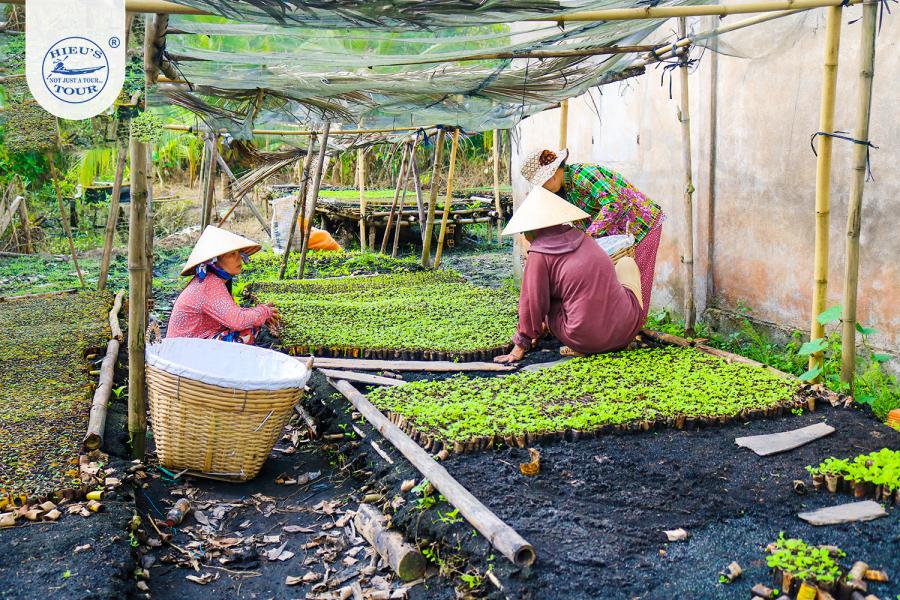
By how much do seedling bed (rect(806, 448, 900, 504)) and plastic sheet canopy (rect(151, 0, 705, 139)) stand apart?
2.50 meters

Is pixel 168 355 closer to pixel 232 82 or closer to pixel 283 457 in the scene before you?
pixel 283 457

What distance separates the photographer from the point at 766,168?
6.01 metres

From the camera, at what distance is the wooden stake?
3.25 meters

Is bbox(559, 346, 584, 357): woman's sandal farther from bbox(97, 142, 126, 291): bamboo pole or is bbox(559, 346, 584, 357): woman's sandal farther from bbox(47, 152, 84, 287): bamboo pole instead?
bbox(47, 152, 84, 287): bamboo pole

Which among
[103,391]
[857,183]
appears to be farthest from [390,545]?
[857,183]

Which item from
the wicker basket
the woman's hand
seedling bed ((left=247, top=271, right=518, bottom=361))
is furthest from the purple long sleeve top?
the wicker basket

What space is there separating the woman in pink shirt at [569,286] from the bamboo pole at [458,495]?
1534 mm

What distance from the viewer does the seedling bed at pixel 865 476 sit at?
10.7 ft

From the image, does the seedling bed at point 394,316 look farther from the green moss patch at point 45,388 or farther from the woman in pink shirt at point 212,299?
the green moss patch at point 45,388

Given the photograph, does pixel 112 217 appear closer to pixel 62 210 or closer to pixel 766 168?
pixel 62 210

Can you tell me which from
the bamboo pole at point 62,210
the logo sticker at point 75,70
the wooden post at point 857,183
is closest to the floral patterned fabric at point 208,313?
the logo sticker at point 75,70

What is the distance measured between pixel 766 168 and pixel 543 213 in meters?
1.92

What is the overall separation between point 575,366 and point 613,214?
1396 millimetres

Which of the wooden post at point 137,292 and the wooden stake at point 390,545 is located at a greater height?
the wooden post at point 137,292
